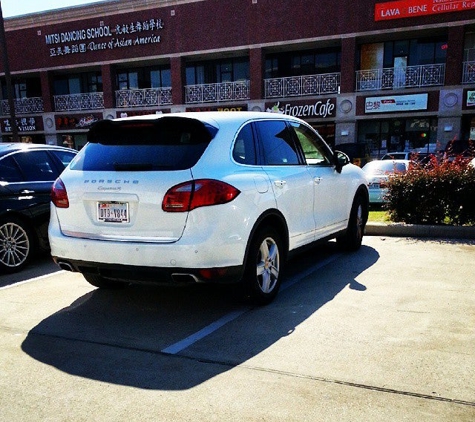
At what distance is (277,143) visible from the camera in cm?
479

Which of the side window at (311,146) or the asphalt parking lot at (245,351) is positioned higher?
the side window at (311,146)

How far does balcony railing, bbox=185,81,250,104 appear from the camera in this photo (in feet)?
88.3

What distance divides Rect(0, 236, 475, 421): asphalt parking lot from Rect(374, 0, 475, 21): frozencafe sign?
2128cm

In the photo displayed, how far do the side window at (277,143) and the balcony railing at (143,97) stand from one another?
81.1ft

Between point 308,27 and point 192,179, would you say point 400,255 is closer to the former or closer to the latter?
point 192,179

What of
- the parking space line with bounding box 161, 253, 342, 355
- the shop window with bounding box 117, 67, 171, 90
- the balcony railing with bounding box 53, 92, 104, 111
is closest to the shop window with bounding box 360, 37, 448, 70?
the shop window with bounding box 117, 67, 171, 90

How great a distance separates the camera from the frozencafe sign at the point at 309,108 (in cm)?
2494

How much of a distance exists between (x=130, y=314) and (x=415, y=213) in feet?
18.8

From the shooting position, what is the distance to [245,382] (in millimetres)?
2916

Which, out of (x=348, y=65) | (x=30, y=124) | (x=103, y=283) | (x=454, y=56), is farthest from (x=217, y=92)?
(x=103, y=283)

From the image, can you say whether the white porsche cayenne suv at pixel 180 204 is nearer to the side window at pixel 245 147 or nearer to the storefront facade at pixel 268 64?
the side window at pixel 245 147

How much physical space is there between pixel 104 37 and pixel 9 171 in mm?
26219

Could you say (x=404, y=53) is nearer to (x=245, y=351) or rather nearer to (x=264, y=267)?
(x=264, y=267)

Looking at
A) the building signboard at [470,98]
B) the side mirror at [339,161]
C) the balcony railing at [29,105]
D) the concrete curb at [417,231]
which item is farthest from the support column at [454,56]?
the balcony railing at [29,105]
